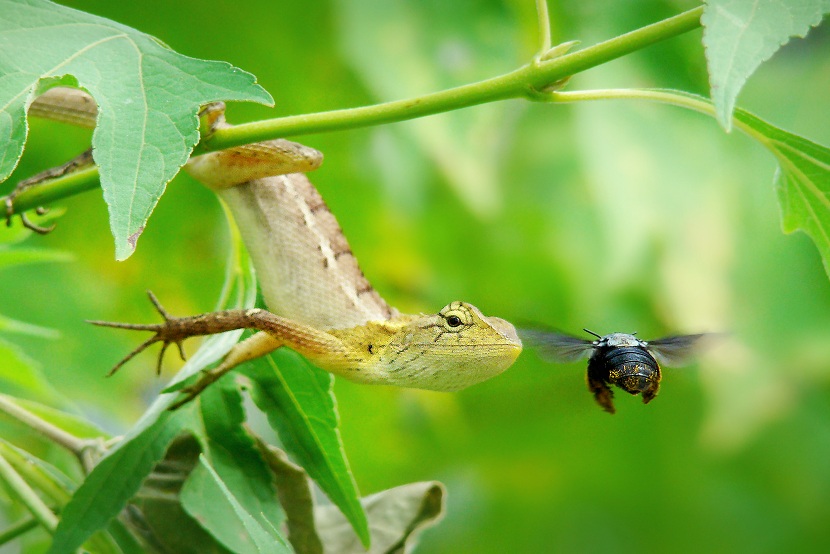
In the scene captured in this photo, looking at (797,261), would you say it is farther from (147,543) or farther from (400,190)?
(147,543)

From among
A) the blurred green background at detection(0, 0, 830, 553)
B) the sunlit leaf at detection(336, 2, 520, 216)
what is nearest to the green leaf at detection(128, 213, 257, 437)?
the blurred green background at detection(0, 0, 830, 553)

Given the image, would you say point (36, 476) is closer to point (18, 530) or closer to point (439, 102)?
point (18, 530)

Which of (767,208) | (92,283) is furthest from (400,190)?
(767,208)

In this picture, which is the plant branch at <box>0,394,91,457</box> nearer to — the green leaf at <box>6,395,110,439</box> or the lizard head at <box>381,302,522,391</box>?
the green leaf at <box>6,395,110,439</box>

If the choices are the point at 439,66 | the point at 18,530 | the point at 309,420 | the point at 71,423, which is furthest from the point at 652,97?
the point at 439,66

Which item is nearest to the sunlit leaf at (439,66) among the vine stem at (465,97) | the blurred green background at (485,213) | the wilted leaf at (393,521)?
the blurred green background at (485,213)

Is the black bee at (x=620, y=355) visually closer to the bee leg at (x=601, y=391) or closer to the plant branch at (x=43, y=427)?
the bee leg at (x=601, y=391)

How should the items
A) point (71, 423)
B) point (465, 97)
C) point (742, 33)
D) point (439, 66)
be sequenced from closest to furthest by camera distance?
point (742, 33), point (465, 97), point (71, 423), point (439, 66)
